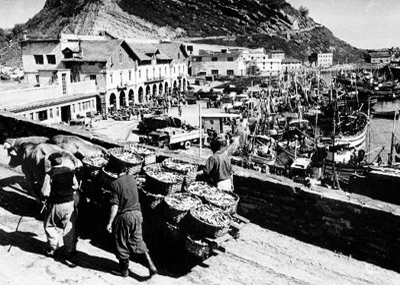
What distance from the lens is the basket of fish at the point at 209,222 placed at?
527 cm

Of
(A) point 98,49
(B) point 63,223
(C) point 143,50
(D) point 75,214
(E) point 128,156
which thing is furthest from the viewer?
(C) point 143,50

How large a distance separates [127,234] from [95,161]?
2.28m

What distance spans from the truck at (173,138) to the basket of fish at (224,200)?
24449 millimetres

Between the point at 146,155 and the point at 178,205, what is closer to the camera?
the point at 178,205

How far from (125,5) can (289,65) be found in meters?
61.7

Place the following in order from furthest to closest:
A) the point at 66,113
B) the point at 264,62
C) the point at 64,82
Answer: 1. the point at 264,62
2. the point at 64,82
3. the point at 66,113

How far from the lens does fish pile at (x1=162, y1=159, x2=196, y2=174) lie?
260 inches

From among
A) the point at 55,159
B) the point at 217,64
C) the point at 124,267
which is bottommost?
the point at 124,267

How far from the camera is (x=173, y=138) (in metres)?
30.9

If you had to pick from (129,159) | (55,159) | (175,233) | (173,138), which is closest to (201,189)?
(175,233)

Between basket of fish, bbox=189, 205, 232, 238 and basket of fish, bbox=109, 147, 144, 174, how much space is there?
162 centimetres

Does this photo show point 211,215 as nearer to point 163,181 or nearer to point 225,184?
point 163,181

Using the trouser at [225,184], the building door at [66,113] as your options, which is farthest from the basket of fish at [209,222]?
the building door at [66,113]

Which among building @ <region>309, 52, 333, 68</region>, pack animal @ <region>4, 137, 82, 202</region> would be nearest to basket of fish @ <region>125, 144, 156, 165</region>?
pack animal @ <region>4, 137, 82, 202</region>
